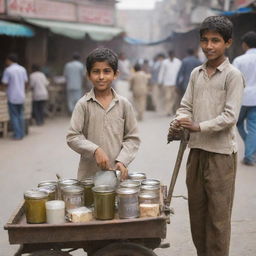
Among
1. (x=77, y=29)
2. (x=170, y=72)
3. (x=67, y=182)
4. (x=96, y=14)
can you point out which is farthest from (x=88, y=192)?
(x=96, y=14)

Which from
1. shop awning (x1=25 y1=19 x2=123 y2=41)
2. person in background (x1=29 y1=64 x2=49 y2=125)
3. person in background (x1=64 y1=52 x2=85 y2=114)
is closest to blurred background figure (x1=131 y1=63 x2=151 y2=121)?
person in background (x1=64 y1=52 x2=85 y2=114)

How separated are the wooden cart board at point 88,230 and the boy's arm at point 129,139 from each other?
58 cm

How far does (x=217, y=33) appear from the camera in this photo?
3.06m

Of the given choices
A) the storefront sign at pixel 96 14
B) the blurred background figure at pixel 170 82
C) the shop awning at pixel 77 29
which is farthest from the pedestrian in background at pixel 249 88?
the storefront sign at pixel 96 14

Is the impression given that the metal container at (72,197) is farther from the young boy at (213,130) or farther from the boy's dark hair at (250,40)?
the boy's dark hair at (250,40)

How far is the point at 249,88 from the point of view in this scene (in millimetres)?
6984

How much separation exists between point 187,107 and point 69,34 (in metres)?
10.9

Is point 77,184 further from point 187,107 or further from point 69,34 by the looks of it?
point 69,34

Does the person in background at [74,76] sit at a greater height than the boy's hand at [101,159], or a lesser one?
greater

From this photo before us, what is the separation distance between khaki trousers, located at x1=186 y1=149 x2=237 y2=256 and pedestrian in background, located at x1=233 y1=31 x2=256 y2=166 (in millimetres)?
3863

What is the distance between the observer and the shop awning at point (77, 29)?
13309mm

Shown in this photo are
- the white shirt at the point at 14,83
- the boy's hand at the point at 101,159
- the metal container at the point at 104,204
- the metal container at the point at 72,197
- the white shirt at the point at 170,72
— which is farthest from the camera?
the white shirt at the point at 170,72

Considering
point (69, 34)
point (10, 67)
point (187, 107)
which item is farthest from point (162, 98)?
point (187, 107)

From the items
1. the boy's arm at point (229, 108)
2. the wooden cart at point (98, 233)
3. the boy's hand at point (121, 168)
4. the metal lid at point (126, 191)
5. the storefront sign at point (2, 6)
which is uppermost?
the storefront sign at point (2, 6)
